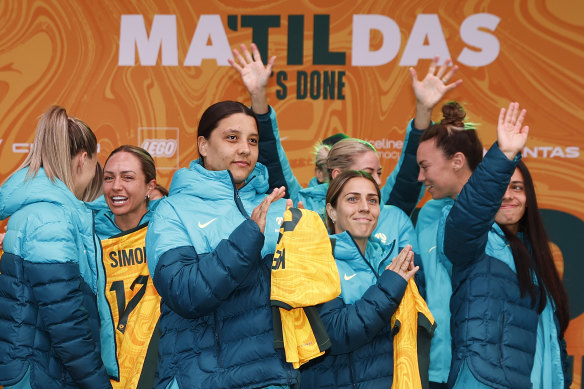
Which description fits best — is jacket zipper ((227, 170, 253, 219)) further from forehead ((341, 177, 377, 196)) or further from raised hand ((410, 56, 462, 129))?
raised hand ((410, 56, 462, 129))

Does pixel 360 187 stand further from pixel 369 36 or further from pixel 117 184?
pixel 369 36

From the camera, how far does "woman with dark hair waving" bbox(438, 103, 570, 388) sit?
2.20 m

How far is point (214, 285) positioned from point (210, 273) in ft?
0.12

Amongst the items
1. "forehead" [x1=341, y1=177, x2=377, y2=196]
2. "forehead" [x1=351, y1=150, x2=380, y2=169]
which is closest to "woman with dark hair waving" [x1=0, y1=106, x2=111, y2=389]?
"forehead" [x1=341, y1=177, x2=377, y2=196]

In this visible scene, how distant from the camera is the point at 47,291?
2221 millimetres

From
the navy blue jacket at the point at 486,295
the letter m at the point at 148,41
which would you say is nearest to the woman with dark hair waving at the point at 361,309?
the navy blue jacket at the point at 486,295

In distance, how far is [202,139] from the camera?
233 centimetres

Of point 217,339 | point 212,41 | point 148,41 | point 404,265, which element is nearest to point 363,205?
point 404,265

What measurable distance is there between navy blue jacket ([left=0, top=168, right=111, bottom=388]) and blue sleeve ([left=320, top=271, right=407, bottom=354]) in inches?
31.8

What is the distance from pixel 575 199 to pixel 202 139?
96.6 inches

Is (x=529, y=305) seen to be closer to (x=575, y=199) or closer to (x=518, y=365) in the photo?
(x=518, y=365)

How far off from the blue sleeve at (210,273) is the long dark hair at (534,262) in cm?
106

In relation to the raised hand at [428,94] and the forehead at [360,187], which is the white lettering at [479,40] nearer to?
the raised hand at [428,94]

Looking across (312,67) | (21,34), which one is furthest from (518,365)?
(21,34)
